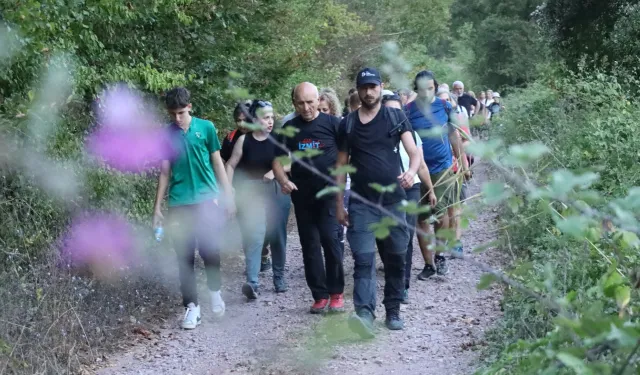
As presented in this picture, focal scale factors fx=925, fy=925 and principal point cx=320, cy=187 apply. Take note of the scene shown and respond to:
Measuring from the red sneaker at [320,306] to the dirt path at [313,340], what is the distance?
10cm

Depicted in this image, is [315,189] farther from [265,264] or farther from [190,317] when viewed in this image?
[265,264]

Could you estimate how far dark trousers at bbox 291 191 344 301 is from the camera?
816cm

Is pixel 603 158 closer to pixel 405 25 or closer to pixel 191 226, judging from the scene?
pixel 191 226

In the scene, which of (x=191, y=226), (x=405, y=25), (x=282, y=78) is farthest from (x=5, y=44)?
(x=405, y=25)

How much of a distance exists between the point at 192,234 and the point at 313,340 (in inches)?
59.5

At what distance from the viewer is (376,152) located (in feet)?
23.5

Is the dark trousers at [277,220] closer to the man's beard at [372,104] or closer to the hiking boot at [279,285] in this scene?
the hiking boot at [279,285]

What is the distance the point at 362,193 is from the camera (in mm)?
7207

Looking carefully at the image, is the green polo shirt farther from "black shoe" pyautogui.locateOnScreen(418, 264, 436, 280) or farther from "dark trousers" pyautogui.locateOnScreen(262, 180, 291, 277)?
"black shoe" pyautogui.locateOnScreen(418, 264, 436, 280)

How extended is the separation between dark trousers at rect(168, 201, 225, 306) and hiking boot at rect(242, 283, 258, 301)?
104 centimetres

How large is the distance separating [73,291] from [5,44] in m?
1.99

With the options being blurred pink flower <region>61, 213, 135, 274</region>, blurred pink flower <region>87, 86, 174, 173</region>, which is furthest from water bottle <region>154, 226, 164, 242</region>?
blurred pink flower <region>87, 86, 174, 173</region>

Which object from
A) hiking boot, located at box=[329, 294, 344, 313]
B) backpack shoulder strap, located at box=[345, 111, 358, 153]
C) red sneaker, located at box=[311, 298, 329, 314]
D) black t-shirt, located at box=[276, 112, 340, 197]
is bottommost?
red sneaker, located at box=[311, 298, 329, 314]

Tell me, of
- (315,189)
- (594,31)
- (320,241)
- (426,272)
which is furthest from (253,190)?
(594,31)
